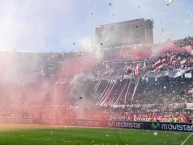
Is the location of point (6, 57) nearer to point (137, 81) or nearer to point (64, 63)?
point (64, 63)

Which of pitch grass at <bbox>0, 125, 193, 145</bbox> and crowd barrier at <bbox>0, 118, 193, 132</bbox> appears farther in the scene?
crowd barrier at <bbox>0, 118, 193, 132</bbox>

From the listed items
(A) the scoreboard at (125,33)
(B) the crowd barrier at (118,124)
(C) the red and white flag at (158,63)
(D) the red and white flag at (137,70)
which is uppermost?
(A) the scoreboard at (125,33)

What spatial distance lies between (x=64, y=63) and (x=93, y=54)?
6.57 metres

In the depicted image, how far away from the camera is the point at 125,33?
6856cm

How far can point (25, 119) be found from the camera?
51188 mm

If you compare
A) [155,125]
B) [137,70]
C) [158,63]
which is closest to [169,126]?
[155,125]

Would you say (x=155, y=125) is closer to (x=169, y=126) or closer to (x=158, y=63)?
(x=169, y=126)

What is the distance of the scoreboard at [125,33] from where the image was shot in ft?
218

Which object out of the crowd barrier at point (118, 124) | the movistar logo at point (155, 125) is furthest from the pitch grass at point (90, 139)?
the movistar logo at point (155, 125)

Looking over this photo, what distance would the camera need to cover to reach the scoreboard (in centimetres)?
6638

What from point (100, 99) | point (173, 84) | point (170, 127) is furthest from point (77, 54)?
point (170, 127)

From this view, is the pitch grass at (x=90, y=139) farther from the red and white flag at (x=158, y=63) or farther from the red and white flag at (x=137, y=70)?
the red and white flag at (x=137, y=70)

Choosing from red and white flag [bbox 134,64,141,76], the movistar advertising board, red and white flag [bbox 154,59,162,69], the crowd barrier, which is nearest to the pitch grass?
the movistar advertising board

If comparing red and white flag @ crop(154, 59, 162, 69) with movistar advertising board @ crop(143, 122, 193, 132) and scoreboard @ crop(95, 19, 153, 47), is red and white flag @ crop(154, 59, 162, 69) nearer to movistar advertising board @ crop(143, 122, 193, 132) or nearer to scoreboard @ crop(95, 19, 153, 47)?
scoreboard @ crop(95, 19, 153, 47)
